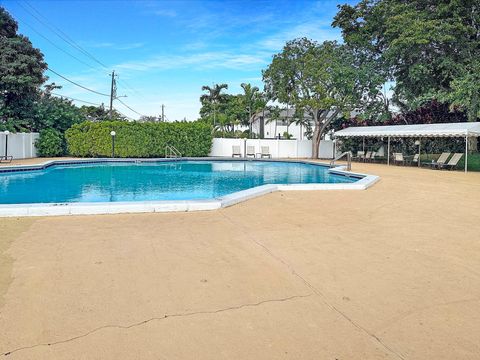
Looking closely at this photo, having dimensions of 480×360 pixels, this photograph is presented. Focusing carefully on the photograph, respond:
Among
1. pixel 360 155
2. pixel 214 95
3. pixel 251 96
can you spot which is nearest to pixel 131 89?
pixel 214 95

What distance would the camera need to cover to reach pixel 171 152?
26.8 metres

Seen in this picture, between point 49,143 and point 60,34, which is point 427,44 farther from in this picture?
point 60,34

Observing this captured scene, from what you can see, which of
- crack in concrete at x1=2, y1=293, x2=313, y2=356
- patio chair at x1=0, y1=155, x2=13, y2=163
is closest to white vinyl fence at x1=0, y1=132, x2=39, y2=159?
patio chair at x1=0, y1=155, x2=13, y2=163

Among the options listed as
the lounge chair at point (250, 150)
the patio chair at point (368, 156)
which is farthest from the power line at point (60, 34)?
the patio chair at point (368, 156)

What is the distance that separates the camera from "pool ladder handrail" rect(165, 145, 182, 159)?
26627 mm

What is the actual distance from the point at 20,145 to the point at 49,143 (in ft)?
6.71

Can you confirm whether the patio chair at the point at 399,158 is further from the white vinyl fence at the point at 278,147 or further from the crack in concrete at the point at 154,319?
the crack in concrete at the point at 154,319

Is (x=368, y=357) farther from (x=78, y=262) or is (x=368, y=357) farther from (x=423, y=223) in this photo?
(x=423, y=223)

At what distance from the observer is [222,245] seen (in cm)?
515

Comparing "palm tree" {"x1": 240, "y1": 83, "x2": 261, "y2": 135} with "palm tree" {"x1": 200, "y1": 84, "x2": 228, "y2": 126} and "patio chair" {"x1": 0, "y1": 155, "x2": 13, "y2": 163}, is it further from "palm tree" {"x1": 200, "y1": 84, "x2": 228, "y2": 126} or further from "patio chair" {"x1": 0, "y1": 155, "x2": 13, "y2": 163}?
"patio chair" {"x1": 0, "y1": 155, "x2": 13, "y2": 163}

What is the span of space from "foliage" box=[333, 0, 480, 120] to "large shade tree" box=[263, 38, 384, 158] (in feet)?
4.57

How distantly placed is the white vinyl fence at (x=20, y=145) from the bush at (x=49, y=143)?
33 centimetres

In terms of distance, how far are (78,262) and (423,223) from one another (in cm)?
556

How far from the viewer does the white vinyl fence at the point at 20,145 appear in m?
22.4
